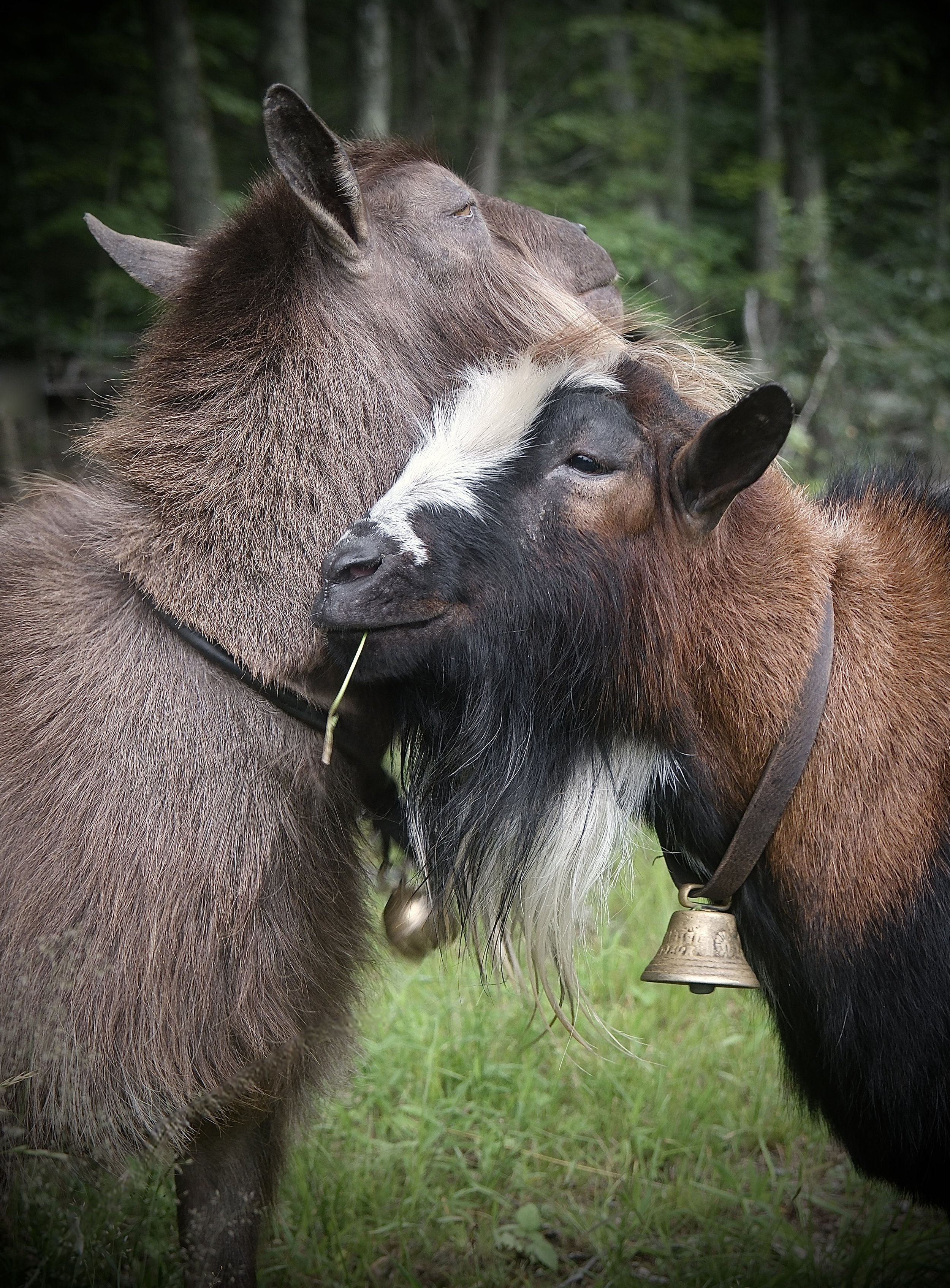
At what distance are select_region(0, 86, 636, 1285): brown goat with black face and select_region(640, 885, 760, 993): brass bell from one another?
705 mm

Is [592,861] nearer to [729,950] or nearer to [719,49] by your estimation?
[729,950]

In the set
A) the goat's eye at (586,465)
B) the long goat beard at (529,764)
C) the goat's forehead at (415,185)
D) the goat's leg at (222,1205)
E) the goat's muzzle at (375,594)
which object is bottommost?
the goat's leg at (222,1205)

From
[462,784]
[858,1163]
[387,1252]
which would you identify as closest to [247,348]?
[462,784]

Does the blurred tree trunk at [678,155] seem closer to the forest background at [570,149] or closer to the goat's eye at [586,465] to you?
the forest background at [570,149]

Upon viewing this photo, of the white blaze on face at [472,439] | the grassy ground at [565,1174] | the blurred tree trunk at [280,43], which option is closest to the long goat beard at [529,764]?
the white blaze on face at [472,439]

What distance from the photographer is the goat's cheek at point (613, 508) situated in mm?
2078

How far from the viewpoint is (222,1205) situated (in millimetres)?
2521

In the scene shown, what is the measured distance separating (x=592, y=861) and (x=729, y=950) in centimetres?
33

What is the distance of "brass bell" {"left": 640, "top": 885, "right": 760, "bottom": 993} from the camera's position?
84.0 inches

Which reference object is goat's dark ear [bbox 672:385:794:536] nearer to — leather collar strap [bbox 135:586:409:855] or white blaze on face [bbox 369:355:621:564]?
white blaze on face [bbox 369:355:621:564]

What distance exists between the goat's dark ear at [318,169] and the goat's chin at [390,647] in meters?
0.79

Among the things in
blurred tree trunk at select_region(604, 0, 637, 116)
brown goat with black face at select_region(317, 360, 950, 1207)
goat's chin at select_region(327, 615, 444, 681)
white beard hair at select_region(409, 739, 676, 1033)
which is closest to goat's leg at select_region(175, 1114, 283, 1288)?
white beard hair at select_region(409, 739, 676, 1033)

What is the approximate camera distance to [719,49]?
12.6 metres

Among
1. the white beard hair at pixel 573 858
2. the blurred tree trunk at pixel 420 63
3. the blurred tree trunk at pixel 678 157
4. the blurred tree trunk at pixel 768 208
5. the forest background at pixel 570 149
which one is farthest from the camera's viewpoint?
the blurred tree trunk at pixel 678 157
